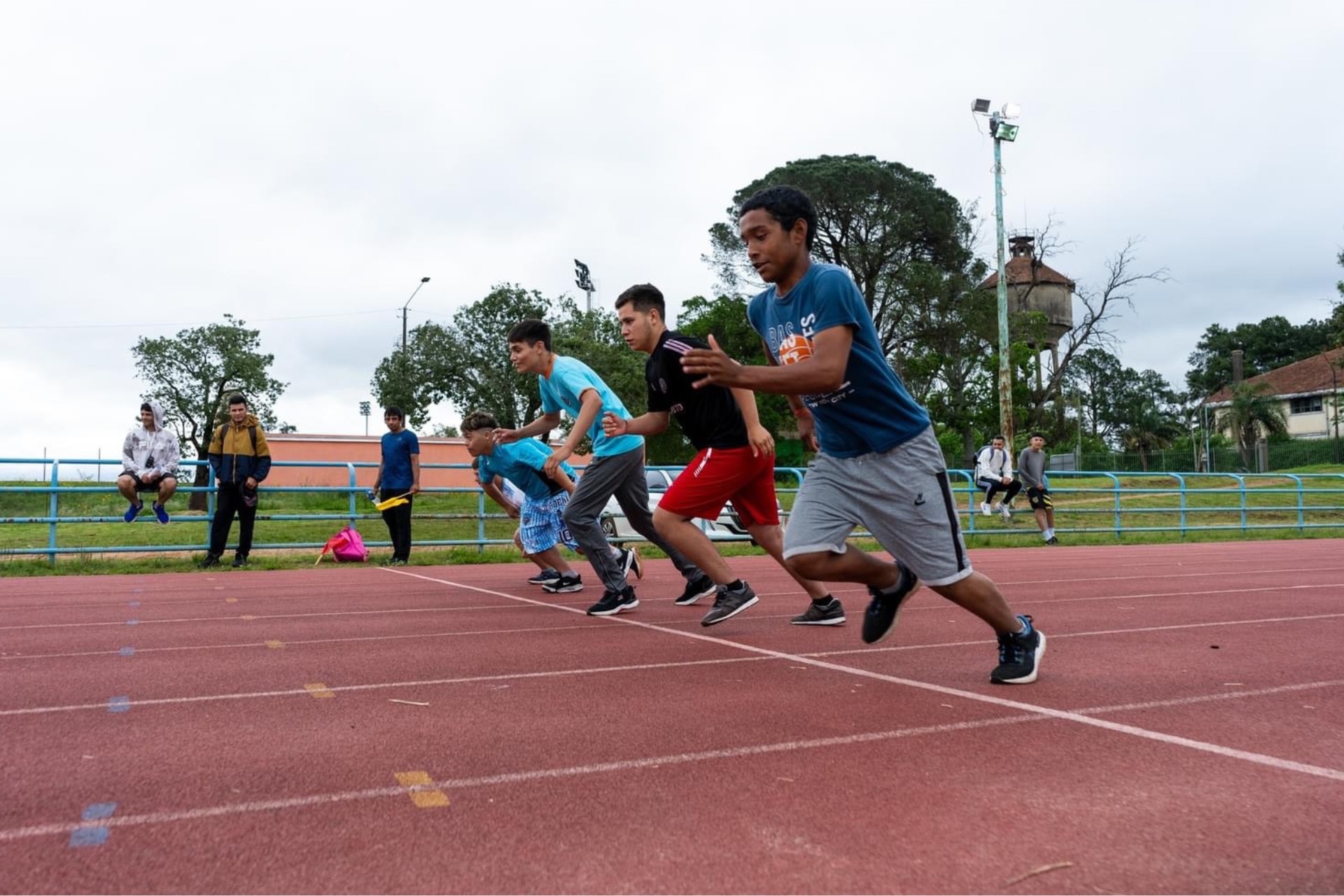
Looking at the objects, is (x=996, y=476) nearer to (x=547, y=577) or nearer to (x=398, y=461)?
(x=398, y=461)

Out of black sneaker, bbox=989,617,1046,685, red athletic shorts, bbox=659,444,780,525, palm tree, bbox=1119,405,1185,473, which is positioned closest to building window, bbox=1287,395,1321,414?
palm tree, bbox=1119,405,1185,473

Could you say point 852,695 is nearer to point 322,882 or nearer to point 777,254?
point 777,254

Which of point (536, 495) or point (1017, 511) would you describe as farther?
point (1017, 511)

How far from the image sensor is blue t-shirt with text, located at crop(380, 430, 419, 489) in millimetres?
11438

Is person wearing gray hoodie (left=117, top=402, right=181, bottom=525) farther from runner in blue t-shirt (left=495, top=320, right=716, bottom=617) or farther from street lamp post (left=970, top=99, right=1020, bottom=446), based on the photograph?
street lamp post (left=970, top=99, right=1020, bottom=446)

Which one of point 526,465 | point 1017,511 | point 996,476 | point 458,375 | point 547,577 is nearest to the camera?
point 526,465

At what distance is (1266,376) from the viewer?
237ft

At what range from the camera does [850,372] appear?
155 inches

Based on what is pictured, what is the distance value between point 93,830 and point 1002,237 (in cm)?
2622

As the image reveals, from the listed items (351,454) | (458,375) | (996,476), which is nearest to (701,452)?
(996,476)

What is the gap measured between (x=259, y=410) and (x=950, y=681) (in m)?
54.7

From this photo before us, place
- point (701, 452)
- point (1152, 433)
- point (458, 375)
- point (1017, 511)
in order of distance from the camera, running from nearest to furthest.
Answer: point (701, 452) < point (1017, 511) < point (458, 375) < point (1152, 433)

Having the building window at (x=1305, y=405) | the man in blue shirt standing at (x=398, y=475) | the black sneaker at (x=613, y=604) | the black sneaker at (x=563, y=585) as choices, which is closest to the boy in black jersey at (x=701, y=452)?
the black sneaker at (x=613, y=604)

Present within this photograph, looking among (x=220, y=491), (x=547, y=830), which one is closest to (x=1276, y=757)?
(x=547, y=830)
